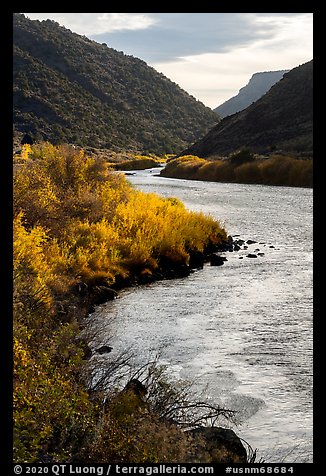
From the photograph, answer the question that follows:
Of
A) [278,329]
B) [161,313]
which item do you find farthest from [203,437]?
[161,313]

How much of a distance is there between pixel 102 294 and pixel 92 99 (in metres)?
99.5

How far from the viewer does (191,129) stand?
140m

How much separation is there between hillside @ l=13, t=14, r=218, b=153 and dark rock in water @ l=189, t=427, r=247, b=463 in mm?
70934

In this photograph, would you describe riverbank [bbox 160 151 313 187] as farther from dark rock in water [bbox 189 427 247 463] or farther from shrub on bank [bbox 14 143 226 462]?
dark rock in water [bbox 189 427 247 463]

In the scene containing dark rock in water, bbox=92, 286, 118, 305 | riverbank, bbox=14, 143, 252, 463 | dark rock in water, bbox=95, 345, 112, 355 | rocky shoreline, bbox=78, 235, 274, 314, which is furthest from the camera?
dark rock in water, bbox=92, 286, 118, 305

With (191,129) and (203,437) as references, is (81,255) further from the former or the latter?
(191,129)

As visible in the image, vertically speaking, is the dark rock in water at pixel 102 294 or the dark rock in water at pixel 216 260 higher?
the dark rock in water at pixel 216 260

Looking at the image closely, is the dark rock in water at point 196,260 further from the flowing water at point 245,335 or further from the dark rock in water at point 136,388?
the dark rock in water at point 136,388

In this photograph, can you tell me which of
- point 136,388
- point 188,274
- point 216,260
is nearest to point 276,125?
point 216,260

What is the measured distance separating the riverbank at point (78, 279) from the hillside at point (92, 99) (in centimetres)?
5669

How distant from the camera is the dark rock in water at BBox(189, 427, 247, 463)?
20.6 feet

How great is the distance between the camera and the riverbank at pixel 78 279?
20.2ft

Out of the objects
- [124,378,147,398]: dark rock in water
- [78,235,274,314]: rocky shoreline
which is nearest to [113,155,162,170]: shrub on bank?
[78,235,274,314]: rocky shoreline

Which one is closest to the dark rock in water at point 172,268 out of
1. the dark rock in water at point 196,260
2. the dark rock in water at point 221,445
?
the dark rock in water at point 196,260
